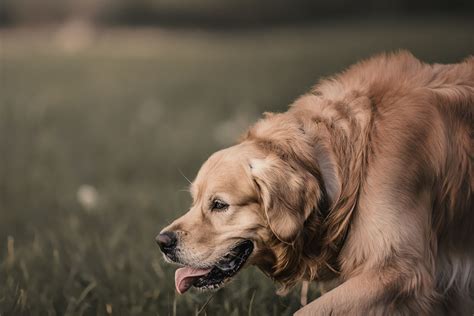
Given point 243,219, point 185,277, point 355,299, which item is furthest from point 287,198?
point 185,277

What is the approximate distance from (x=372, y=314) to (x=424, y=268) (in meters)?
0.27

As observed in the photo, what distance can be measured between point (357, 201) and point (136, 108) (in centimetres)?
684

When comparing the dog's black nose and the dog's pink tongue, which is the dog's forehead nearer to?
the dog's black nose

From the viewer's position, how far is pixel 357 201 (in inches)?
120

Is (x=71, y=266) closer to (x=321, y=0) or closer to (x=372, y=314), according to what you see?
(x=372, y=314)

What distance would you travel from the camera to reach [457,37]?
13.7 meters

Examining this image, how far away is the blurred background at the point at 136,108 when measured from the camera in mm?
3945

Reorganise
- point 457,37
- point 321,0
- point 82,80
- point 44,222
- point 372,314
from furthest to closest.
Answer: point 321,0 < point 457,37 < point 82,80 < point 44,222 < point 372,314

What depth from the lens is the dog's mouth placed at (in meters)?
3.24

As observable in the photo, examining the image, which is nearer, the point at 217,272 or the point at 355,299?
the point at 355,299

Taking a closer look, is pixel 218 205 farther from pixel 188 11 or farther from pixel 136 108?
pixel 188 11

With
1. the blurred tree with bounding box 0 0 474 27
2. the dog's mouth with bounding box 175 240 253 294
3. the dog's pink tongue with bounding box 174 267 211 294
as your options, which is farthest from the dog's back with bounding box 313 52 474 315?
the blurred tree with bounding box 0 0 474 27

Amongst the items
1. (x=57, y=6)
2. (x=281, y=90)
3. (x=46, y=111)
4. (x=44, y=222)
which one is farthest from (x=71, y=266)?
(x=57, y=6)

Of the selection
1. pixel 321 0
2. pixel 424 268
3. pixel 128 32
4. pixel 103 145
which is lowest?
pixel 128 32
